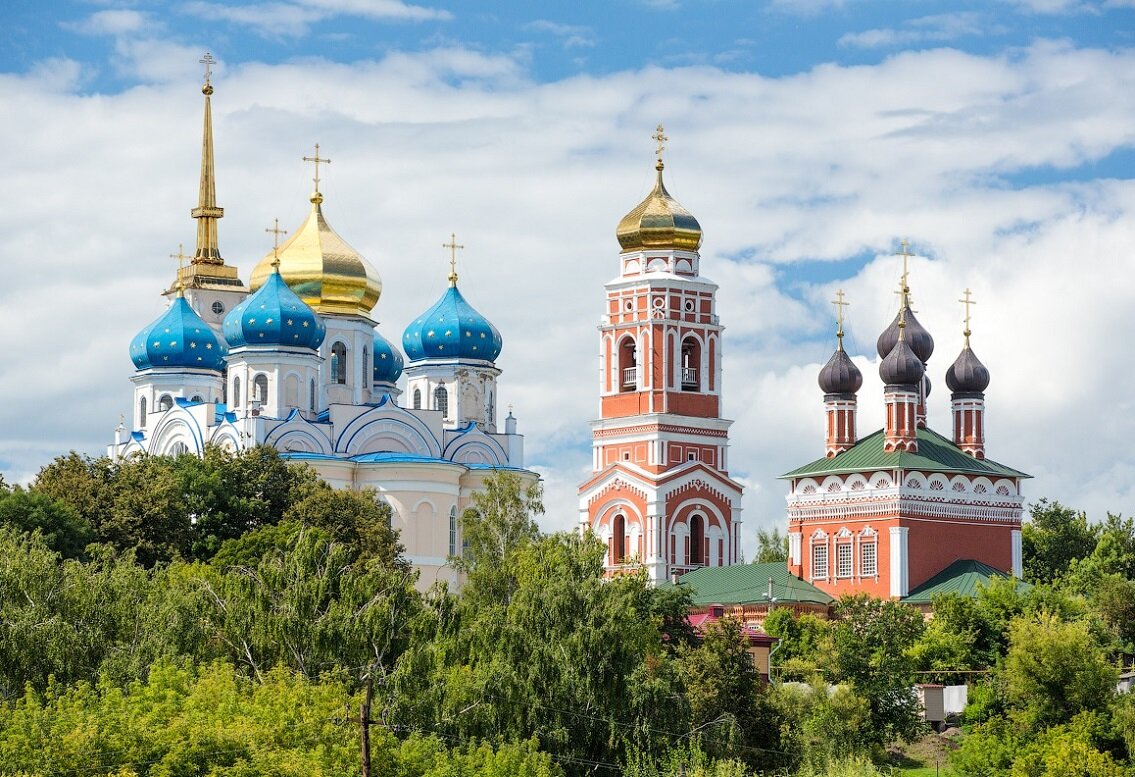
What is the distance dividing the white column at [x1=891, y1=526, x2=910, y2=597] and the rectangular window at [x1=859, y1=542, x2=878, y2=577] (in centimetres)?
58

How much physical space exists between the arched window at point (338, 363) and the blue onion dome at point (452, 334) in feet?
9.13

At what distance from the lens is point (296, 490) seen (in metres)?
48.6

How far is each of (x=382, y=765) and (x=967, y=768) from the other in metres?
13.7

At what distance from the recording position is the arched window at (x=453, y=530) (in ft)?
184

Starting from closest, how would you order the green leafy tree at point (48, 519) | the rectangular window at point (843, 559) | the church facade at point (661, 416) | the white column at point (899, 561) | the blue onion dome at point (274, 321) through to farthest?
the green leafy tree at point (48, 519), the white column at point (899, 561), the rectangular window at point (843, 559), the blue onion dome at point (274, 321), the church facade at point (661, 416)

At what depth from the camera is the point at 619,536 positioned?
58781 mm

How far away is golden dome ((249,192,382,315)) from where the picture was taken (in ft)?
197

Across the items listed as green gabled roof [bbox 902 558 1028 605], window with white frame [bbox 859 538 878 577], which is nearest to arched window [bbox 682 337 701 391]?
window with white frame [bbox 859 538 878 577]

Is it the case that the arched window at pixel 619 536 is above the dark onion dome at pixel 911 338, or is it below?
below

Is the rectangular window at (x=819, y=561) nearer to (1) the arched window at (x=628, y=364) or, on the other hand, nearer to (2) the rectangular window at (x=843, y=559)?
(2) the rectangular window at (x=843, y=559)

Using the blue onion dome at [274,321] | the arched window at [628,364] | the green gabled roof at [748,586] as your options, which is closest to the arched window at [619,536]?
the green gabled roof at [748,586]

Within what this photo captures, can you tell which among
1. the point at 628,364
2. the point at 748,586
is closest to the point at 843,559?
the point at 748,586

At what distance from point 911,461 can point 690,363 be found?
7.17 metres

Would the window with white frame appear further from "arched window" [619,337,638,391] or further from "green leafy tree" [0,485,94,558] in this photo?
"green leafy tree" [0,485,94,558]
